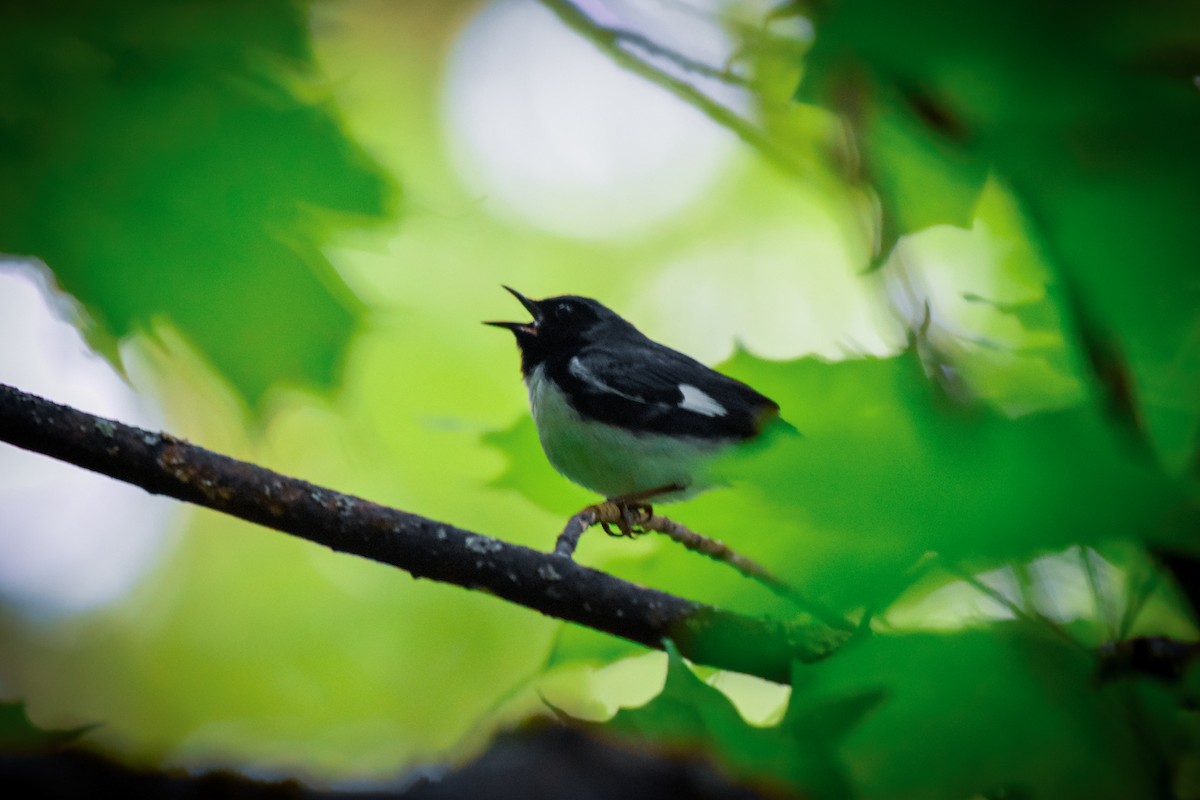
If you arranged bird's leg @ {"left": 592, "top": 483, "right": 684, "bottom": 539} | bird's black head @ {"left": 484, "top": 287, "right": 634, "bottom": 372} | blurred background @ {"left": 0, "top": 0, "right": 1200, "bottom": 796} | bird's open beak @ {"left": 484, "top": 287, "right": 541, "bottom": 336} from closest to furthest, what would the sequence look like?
blurred background @ {"left": 0, "top": 0, "right": 1200, "bottom": 796} → bird's leg @ {"left": 592, "top": 483, "right": 684, "bottom": 539} → bird's open beak @ {"left": 484, "top": 287, "right": 541, "bottom": 336} → bird's black head @ {"left": 484, "top": 287, "right": 634, "bottom": 372}

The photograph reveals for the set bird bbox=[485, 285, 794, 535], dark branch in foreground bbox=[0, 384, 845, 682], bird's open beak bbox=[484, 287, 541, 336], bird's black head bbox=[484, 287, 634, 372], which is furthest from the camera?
bird's black head bbox=[484, 287, 634, 372]

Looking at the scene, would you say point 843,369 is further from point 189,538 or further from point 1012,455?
point 189,538

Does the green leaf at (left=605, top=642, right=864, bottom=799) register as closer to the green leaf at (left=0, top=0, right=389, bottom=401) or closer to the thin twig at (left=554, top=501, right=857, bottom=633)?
the thin twig at (left=554, top=501, right=857, bottom=633)

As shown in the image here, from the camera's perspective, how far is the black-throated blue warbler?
235 centimetres

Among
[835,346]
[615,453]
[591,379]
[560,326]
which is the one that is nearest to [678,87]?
[835,346]

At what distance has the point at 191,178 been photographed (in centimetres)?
146

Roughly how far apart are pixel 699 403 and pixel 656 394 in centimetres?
15

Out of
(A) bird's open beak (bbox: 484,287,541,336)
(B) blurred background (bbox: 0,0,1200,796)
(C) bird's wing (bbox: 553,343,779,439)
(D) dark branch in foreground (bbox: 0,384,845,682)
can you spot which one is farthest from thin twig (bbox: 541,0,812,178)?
(A) bird's open beak (bbox: 484,287,541,336)

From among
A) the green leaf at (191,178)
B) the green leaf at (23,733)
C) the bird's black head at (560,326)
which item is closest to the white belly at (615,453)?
the bird's black head at (560,326)

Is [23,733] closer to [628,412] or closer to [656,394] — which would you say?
[628,412]

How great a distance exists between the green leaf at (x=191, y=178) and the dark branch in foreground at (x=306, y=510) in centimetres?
33

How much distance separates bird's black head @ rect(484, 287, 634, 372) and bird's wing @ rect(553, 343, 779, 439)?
141 millimetres

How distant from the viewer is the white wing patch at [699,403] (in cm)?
251

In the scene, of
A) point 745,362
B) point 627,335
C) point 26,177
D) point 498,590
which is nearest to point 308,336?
point 26,177
